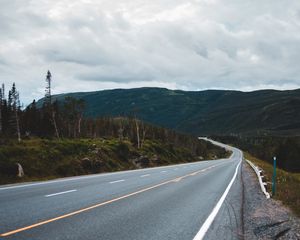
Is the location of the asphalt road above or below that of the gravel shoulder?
above

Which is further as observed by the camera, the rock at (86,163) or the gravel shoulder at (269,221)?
the rock at (86,163)

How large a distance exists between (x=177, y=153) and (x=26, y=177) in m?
72.4

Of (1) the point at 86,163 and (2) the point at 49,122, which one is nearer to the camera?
(1) the point at 86,163

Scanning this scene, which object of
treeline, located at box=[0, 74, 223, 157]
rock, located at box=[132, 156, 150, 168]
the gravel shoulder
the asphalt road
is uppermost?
treeline, located at box=[0, 74, 223, 157]

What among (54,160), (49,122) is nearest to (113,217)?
(54,160)

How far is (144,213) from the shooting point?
11414 mm

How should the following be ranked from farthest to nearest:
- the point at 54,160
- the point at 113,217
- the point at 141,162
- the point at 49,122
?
1. the point at 49,122
2. the point at 141,162
3. the point at 54,160
4. the point at 113,217

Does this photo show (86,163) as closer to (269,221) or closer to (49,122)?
(269,221)

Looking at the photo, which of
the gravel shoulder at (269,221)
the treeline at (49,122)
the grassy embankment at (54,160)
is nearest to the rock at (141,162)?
the grassy embankment at (54,160)

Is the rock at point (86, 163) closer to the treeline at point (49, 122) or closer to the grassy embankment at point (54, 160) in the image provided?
the grassy embankment at point (54, 160)

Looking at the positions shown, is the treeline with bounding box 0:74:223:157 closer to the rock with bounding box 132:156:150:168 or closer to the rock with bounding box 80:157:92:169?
the rock with bounding box 132:156:150:168

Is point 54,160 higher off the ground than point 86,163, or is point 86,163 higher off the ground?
point 54,160

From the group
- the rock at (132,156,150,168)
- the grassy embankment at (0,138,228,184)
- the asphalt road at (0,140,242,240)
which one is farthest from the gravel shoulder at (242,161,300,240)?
the rock at (132,156,150,168)

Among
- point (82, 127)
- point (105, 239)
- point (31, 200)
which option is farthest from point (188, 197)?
point (82, 127)
